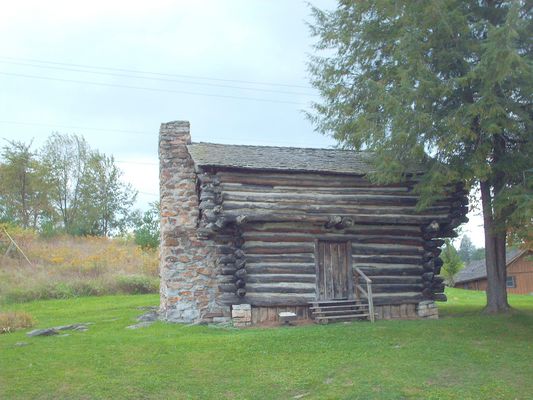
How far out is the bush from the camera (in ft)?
48.5

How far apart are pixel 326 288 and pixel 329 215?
7.00 feet

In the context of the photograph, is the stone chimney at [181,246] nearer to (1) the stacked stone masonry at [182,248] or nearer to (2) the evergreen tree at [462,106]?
(1) the stacked stone masonry at [182,248]

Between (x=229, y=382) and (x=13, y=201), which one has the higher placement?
(x=13, y=201)

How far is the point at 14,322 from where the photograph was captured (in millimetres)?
15172

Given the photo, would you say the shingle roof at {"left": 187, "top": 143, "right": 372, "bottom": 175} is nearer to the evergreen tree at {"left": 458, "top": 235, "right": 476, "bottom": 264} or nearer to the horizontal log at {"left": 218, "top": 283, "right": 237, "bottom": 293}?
the horizontal log at {"left": 218, "top": 283, "right": 237, "bottom": 293}

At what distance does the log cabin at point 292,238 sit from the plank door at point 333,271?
28 millimetres

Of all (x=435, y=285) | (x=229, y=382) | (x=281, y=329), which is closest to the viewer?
(x=229, y=382)

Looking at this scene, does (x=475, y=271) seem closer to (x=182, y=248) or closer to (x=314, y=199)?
(x=314, y=199)

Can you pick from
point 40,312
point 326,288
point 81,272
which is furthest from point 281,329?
point 81,272

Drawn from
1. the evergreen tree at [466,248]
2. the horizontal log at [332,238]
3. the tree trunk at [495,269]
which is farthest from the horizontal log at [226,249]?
the evergreen tree at [466,248]

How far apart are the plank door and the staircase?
299 millimetres

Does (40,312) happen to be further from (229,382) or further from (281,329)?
(229,382)

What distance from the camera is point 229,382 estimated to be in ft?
31.2

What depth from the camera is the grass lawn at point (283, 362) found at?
903 cm
